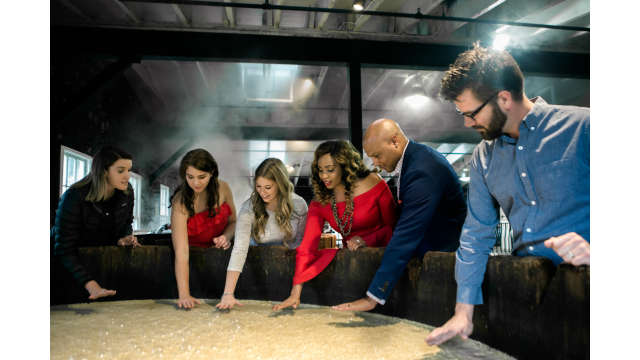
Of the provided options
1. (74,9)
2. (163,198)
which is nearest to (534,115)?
(74,9)

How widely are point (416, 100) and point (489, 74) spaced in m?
5.30

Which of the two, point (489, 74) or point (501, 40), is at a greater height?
point (501, 40)

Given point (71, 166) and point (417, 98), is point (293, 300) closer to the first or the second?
point (71, 166)

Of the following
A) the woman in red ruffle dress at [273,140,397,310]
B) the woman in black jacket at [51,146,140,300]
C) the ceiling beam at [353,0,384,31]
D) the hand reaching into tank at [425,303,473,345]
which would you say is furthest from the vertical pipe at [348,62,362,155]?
the hand reaching into tank at [425,303,473,345]

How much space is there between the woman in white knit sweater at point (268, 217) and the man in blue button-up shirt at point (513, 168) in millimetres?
833

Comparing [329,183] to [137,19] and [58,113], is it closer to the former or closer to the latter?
[58,113]

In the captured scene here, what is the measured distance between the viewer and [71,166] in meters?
3.41

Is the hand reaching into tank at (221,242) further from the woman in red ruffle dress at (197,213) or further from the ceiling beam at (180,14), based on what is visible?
the ceiling beam at (180,14)

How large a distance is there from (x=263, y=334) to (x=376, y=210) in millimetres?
656

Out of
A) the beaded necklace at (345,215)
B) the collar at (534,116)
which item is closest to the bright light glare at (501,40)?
the beaded necklace at (345,215)

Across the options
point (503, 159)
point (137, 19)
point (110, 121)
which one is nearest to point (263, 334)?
point (503, 159)

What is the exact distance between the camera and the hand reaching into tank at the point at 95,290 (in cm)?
158

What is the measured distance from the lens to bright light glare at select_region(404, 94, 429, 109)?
5913 millimetres

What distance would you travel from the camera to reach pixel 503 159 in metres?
0.91
